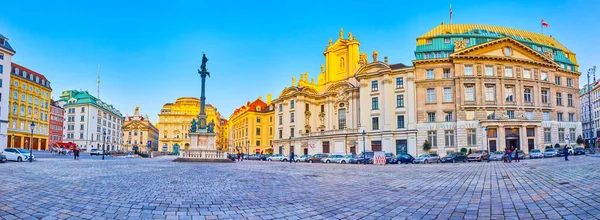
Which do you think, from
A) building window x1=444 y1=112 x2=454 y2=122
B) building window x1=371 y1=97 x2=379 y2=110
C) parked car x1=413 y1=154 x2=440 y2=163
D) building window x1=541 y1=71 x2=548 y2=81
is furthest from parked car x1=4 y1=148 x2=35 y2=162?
building window x1=541 y1=71 x2=548 y2=81

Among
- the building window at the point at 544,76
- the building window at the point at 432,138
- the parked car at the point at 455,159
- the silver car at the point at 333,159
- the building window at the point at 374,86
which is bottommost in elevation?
the silver car at the point at 333,159

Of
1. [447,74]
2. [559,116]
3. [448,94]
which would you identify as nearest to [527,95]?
[559,116]

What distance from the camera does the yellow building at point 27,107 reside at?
71500mm

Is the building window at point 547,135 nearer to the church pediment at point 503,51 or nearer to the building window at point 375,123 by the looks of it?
the church pediment at point 503,51

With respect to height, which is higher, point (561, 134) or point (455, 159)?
point (561, 134)

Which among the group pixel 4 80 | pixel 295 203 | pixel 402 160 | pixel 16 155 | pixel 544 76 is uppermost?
pixel 4 80

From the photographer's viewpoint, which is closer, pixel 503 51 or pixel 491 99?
pixel 491 99

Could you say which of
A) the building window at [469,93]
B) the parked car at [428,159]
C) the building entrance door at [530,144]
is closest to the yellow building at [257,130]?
the building window at [469,93]

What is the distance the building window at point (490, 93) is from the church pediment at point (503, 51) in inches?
184

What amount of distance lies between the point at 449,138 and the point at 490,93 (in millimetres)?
9019

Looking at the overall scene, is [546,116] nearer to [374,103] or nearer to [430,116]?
[430,116]

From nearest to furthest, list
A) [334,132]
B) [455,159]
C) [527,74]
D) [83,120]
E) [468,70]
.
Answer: [455,159] → [468,70] → [527,74] → [334,132] → [83,120]

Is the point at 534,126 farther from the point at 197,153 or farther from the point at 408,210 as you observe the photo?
the point at 408,210

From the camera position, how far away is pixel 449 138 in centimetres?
5134
